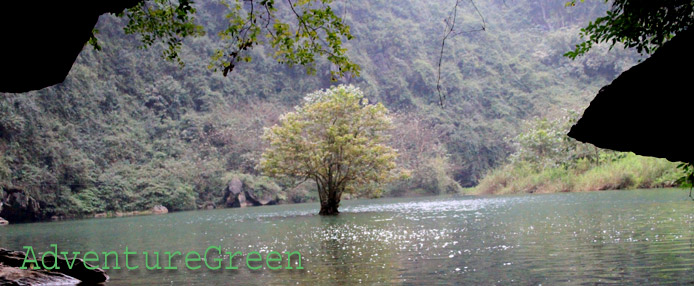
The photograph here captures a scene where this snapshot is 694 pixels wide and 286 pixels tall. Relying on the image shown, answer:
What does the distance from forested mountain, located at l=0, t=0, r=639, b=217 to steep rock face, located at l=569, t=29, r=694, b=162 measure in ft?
115

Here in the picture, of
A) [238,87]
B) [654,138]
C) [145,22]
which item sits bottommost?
[654,138]

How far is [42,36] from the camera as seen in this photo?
12.5 feet

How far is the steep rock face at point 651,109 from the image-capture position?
3.72 meters

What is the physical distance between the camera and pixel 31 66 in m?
4.09

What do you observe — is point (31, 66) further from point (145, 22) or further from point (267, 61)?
point (267, 61)

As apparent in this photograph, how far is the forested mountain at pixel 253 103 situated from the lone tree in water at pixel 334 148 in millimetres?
12939

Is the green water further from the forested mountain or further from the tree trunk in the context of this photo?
the forested mountain

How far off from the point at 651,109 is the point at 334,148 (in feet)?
77.3


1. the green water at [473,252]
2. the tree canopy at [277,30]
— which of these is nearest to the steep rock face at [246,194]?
the green water at [473,252]

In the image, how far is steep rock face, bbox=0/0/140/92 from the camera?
11.8ft

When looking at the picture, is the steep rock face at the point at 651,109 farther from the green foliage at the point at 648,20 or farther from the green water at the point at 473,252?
the green water at the point at 473,252

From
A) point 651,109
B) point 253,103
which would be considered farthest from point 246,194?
point 651,109

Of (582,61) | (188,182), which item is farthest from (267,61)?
(582,61)

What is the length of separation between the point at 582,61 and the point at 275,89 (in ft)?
167
